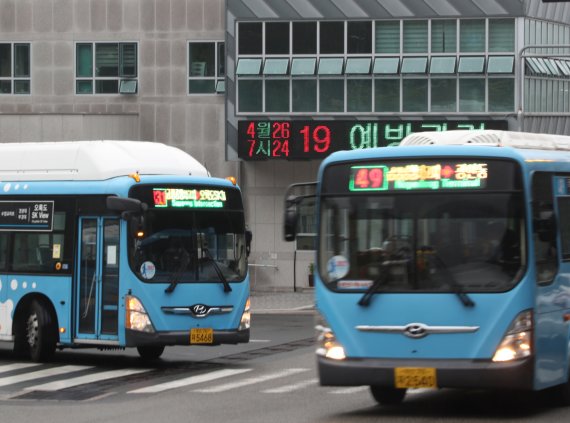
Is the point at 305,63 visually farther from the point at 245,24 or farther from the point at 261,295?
the point at 261,295

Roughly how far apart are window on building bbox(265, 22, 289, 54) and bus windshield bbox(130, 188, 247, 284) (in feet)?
83.0

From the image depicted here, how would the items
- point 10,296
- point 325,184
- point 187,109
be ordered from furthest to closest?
point 187,109, point 10,296, point 325,184

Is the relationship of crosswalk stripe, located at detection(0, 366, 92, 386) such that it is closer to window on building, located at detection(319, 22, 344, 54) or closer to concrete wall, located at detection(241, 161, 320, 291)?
window on building, located at detection(319, 22, 344, 54)

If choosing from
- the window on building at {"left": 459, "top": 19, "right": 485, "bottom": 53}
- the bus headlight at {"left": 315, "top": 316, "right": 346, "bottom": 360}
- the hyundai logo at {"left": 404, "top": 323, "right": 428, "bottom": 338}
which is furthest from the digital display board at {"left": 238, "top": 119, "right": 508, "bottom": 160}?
the hyundai logo at {"left": 404, "top": 323, "right": 428, "bottom": 338}

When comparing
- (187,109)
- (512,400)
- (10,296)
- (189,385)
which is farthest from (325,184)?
(187,109)

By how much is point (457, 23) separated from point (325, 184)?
1229 inches

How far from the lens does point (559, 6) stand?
4684 centimetres

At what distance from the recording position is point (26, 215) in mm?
21438

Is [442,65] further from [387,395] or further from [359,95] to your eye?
[387,395]

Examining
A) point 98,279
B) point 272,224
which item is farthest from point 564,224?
point 272,224

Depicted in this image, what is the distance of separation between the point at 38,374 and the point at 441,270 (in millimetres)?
7857

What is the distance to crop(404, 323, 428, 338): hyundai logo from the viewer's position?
13.6 m

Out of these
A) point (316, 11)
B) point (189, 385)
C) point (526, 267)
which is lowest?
point (189, 385)

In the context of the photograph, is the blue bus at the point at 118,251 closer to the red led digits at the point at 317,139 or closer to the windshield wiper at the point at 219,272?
the windshield wiper at the point at 219,272
